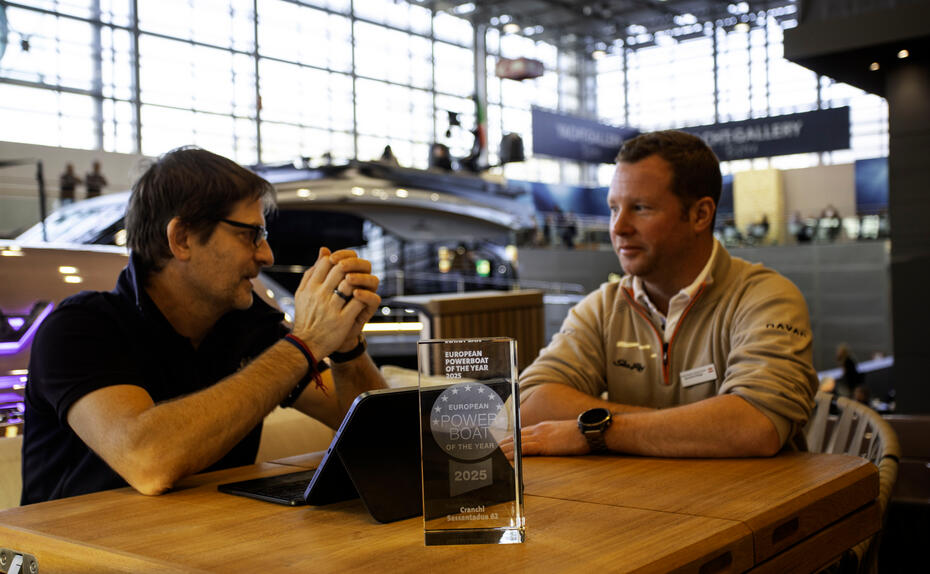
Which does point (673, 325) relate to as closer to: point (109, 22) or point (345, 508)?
point (345, 508)

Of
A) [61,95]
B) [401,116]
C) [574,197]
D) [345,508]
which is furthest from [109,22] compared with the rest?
[345,508]

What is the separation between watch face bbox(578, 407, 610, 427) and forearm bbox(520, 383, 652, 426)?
185 mm

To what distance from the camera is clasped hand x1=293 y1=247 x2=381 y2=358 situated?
1.79 metres

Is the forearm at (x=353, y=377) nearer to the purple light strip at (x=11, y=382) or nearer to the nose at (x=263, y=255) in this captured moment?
the nose at (x=263, y=255)

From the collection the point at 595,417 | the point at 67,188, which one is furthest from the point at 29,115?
the point at 595,417

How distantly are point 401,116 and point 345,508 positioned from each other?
78.6 feet

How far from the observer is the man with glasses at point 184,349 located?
5.26 ft

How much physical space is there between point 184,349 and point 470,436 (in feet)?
3.62

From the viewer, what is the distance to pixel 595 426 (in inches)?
71.2

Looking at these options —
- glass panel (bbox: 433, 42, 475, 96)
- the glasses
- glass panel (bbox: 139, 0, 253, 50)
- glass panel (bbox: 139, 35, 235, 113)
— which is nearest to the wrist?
the glasses

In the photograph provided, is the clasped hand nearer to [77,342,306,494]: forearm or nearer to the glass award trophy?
[77,342,306,494]: forearm

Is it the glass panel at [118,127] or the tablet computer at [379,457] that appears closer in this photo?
the tablet computer at [379,457]

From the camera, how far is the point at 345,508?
4.47 ft

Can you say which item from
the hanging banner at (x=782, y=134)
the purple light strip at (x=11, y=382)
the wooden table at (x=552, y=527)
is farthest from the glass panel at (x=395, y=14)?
the wooden table at (x=552, y=527)
